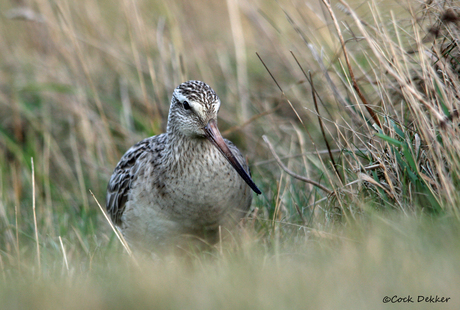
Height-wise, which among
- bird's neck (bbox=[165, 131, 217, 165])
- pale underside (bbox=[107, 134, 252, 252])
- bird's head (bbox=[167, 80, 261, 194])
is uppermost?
bird's head (bbox=[167, 80, 261, 194])

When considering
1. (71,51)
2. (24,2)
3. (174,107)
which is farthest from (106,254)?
(24,2)

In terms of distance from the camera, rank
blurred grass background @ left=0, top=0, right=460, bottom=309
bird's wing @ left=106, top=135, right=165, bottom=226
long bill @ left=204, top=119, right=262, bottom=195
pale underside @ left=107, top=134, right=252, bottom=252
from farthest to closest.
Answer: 1. bird's wing @ left=106, top=135, right=165, bottom=226
2. pale underside @ left=107, top=134, right=252, bottom=252
3. long bill @ left=204, top=119, right=262, bottom=195
4. blurred grass background @ left=0, top=0, right=460, bottom=309

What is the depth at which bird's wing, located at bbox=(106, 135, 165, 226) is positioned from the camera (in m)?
5.25

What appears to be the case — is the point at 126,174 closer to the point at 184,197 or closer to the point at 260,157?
the point at 184,197

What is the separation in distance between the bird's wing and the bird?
0.77ft

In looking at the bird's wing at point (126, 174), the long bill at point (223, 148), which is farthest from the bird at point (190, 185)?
the bird's wing at point (126, 174)

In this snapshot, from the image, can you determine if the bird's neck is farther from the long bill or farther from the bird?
the long bill

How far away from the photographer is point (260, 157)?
7121 millimetres

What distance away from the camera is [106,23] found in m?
9.02

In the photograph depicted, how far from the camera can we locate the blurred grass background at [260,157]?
3.08 m

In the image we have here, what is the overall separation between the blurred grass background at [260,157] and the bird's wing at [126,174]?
349 mm

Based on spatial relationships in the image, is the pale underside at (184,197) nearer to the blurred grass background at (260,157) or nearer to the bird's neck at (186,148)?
the bird's neck at (186,148)

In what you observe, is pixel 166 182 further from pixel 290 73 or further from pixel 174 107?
pixel 290 73

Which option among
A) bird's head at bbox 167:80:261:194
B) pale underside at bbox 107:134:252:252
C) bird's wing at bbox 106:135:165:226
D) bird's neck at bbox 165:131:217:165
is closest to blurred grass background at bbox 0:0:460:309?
pale underside at bbox 107:134:252:252
